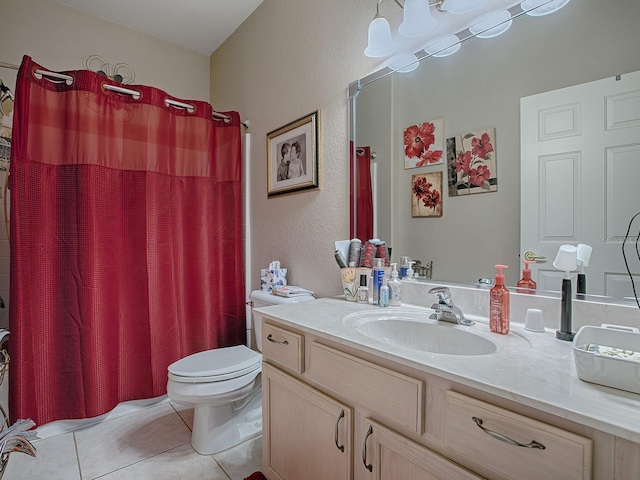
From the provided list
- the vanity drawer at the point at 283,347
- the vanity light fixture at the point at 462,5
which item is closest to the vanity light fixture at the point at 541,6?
the vanity light fixture at the point at 462,5

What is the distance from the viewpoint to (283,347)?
122cm

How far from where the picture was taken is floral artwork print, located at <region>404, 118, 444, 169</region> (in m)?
1.30

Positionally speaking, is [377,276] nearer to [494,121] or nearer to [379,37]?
[494,121]

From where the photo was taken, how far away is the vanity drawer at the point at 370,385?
31.3 inches

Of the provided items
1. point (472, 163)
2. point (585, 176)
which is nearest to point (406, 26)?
point (472, 163)

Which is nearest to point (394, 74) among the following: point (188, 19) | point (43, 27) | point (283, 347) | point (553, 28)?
point (553, 28)

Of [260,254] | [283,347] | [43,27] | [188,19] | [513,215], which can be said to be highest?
[188,19]

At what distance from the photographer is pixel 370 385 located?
899 millimetres

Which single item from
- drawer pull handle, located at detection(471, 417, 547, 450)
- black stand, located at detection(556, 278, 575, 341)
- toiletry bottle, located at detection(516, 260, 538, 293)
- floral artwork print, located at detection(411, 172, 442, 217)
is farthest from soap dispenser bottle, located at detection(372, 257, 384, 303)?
drawer pull handle, located at detection(471, 417, 547, 450)

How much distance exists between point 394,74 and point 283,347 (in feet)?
4.05

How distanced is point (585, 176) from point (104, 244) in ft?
7.16

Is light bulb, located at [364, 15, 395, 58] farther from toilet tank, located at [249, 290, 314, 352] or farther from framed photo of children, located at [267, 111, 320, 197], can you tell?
toilet tank, located at [249, 290, 314, 352]

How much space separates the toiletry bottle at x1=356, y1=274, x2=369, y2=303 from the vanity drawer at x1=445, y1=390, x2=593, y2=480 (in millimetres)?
718

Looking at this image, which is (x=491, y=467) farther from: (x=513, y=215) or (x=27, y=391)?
(x=27, y=391)
